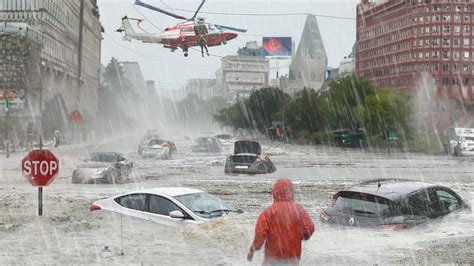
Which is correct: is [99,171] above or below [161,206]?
below

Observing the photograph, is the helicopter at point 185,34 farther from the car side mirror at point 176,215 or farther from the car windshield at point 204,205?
the car side mirror at point 176,215

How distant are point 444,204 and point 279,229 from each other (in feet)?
24.8

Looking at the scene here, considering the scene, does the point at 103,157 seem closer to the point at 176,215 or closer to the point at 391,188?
the point at 176,215

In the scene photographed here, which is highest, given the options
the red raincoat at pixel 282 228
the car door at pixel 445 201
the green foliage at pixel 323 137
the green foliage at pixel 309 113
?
the green foliage at pixel 309 113

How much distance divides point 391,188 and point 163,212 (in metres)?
4.45

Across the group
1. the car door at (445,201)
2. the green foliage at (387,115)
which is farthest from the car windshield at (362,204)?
the green foliage at (387,115)

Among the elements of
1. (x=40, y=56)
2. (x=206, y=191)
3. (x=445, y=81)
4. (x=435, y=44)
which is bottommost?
(x=206, y=191)

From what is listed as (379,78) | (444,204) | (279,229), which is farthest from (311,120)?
(279,229)

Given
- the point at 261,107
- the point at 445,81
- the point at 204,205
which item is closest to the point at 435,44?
the point at 445,81

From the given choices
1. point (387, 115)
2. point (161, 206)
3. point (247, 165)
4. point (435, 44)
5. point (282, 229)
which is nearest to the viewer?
point (282, 229)

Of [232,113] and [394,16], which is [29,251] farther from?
[232,113]

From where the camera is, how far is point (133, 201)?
482 inches

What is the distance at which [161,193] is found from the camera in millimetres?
12164

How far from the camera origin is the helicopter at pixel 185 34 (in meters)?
17.9
